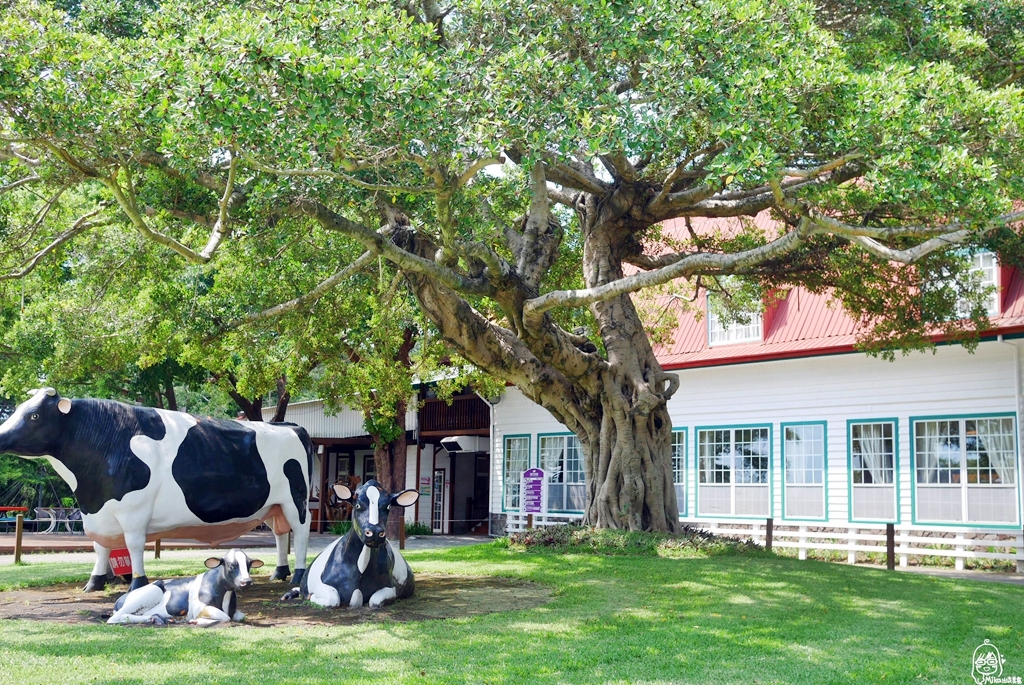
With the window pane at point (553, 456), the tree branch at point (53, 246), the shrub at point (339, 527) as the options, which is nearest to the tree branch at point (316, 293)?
the tree branch at point (53, 246)

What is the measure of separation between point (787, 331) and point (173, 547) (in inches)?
583

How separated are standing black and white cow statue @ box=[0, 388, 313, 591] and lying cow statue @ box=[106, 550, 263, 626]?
0.85 meters

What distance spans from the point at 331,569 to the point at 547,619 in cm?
238

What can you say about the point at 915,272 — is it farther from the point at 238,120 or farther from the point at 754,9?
the point at 238,120

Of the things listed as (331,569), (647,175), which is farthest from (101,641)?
(647,175)

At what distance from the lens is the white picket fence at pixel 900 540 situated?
18844mm

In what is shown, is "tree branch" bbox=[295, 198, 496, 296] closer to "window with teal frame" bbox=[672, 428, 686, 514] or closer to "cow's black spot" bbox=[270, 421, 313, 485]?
"cow's black spot" bbox=[270, 421, 313, 485]

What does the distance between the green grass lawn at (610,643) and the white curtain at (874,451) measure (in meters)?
9.07

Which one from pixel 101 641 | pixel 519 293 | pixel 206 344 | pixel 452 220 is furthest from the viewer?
pixel 206 344

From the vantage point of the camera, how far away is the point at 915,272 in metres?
17.3

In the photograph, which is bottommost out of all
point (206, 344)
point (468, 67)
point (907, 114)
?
point (206, 344)

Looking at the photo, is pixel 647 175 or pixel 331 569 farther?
pixel 647 175

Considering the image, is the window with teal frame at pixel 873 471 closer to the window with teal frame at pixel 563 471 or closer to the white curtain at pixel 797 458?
A: the white curtain at pixel 797 458

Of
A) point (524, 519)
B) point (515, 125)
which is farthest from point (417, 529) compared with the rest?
point (515, 125)
